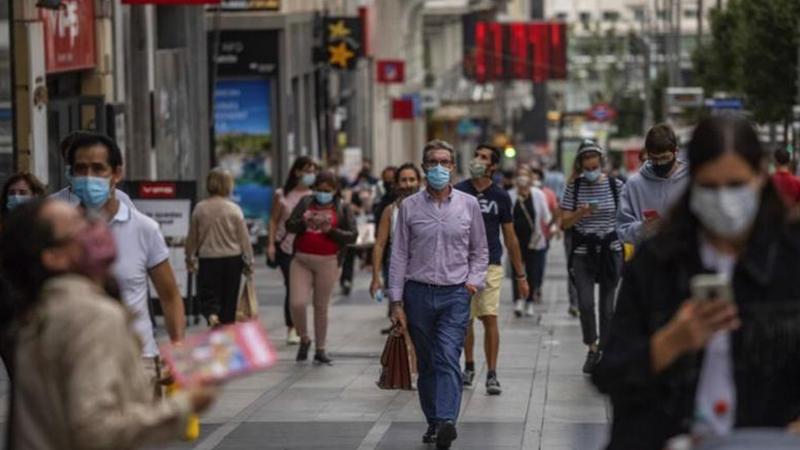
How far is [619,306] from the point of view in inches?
225

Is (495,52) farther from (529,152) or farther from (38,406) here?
(38,406)

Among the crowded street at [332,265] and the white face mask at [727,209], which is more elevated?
the white face mask at [727,209]

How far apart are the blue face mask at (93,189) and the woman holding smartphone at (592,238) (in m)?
8.06

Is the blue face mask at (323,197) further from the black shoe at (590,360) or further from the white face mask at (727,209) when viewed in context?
the white face mask at (727,209)

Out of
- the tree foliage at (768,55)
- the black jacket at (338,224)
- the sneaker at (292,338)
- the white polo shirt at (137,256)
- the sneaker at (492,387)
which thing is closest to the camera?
the white polo shirt at (137,256)

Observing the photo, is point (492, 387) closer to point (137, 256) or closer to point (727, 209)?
point (137, 256)

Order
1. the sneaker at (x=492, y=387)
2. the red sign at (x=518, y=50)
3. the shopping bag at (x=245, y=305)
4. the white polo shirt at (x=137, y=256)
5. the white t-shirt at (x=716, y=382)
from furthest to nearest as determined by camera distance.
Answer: the red sign at (x=518, y=50) → the shopping bag at (x=245, y=305) → the sneaker at (x=492, y=387) → the white polo shirt at (x=137, y=256) → the white t-shirt at (x=716, y=382)

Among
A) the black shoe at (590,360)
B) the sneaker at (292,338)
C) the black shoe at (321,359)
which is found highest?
the black shoe at (590,360)

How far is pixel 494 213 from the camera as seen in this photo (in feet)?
49.9

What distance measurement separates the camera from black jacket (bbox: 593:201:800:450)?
5.38m

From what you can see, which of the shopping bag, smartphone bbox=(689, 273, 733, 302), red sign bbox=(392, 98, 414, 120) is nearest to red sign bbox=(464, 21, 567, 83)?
red sign bbox=(392, 98, 414, 120)

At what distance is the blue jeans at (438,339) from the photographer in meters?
12.1

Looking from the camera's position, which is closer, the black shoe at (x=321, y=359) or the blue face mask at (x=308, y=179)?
the black shoe at (x=321, y=359)

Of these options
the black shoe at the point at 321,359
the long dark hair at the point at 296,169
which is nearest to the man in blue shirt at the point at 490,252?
the black shoe at the point at 321,359
